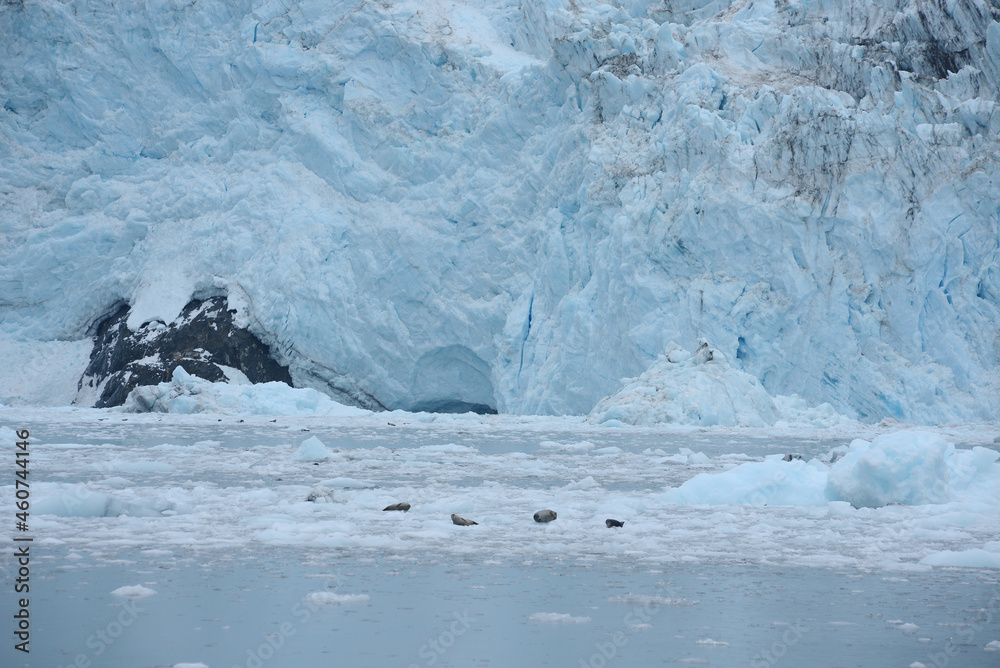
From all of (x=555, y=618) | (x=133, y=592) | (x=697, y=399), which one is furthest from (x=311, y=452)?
(x=697, y=399)

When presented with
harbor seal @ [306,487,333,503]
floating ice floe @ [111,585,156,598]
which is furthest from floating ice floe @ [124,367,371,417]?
floating ice floe @ [111,585,156,598]

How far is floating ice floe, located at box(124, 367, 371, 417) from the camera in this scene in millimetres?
17312

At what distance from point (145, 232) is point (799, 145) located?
15.0 m

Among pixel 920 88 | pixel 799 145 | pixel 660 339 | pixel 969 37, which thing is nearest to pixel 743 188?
pixel 799 145

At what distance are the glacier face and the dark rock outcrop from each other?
41 centimetres

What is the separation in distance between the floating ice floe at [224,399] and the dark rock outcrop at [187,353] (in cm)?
204

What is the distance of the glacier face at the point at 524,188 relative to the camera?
16.2 m

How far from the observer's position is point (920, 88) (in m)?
17.2

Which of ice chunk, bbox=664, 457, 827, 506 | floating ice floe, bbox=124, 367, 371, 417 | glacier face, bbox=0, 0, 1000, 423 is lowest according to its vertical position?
floating ice floe, bbox=124, 367, 371, 417

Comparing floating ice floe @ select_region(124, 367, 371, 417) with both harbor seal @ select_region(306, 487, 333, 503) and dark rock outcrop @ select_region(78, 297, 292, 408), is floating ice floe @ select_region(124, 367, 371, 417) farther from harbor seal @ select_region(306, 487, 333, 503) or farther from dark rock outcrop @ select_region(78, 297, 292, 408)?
harbor seal @ select_region(306, 487, 333, 503)

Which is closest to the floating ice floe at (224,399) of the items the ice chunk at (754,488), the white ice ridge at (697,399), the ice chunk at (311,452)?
the white ice ridge at (697,399)

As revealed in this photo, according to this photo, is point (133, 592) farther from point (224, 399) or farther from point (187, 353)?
point (187, 353)

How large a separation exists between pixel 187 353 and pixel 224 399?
11.5ft

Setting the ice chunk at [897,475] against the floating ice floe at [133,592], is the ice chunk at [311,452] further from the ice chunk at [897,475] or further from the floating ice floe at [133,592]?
the floating ice floe at [133,592]
